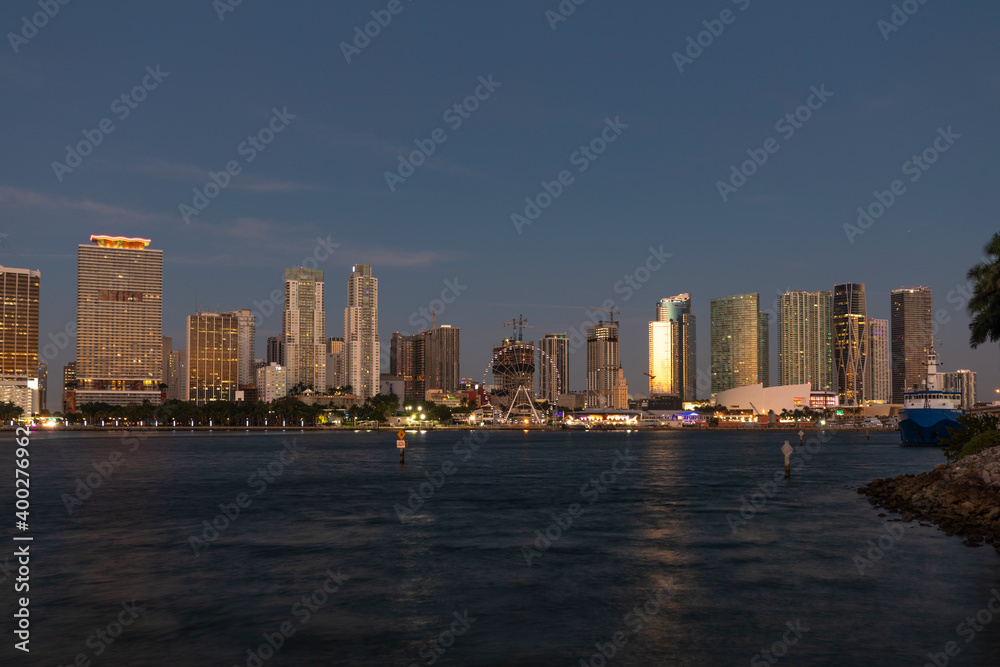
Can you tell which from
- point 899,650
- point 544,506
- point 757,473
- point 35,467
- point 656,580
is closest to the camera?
point 899,650

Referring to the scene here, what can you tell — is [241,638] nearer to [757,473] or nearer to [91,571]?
[91,571]

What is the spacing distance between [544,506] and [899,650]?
116 ft

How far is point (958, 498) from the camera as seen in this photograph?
46000 millimetres

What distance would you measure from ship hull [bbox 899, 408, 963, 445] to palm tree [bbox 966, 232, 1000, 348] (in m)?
81.0

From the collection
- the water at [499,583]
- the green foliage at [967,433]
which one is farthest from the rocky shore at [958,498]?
the green foliage at [967,433]

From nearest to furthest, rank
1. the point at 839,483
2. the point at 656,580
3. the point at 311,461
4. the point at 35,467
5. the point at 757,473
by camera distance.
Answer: the point at 656,580 → the point at 839,483 → the point at 757,473 → the point at 35,467 → the point at 311,461

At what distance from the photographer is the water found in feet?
72.8

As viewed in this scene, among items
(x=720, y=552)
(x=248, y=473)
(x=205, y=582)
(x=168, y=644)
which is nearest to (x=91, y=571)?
(x=205, y=582)

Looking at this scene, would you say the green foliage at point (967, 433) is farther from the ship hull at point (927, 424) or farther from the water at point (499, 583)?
the ship hull at point (927, 424)

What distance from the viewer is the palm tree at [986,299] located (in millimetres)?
63188

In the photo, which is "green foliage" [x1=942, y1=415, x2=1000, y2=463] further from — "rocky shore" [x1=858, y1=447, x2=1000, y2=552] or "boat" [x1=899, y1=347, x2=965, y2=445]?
"boat" [x1=899, y1=347, x2=965, y2=445]

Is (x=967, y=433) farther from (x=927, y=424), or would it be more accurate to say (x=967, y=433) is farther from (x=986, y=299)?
(x=927, y=424)

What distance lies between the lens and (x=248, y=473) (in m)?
89.2

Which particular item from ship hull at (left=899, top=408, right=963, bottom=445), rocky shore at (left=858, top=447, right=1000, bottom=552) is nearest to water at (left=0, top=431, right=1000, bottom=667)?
rocky shore at (left=858, top=447, right=1000, bottom=552)
